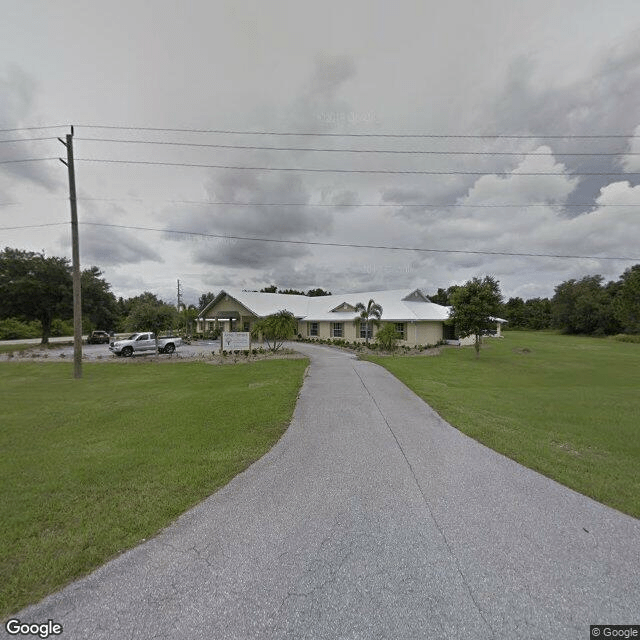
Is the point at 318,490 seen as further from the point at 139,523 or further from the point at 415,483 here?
the point at 139,523

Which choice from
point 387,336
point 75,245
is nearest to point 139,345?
point 75,245

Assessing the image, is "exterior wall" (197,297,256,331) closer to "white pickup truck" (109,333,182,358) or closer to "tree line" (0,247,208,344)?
"tree line" (0,247,208,344)

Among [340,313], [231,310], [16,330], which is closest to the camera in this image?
[340,313]

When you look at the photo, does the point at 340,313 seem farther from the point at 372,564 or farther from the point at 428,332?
the point at 372,564

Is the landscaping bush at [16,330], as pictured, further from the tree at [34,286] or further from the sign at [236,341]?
the sign at [236,341]

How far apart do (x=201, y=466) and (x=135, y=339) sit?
896 inches

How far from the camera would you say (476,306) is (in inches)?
898

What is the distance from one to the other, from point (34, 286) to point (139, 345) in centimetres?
1423

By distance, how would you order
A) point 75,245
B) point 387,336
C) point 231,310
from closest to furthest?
point 75,245
point 387,336
point 231,310

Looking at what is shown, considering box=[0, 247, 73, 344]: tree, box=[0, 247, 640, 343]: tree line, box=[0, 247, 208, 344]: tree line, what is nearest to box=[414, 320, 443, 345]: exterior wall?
box=[0, 247, 640, 343]: tree line

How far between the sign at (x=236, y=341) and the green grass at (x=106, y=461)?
1012cm

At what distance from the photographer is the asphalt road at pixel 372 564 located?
2.30 meters

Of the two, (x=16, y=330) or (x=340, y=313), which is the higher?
(x=340, y=313)

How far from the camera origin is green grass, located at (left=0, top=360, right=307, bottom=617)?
3100 millimetres
